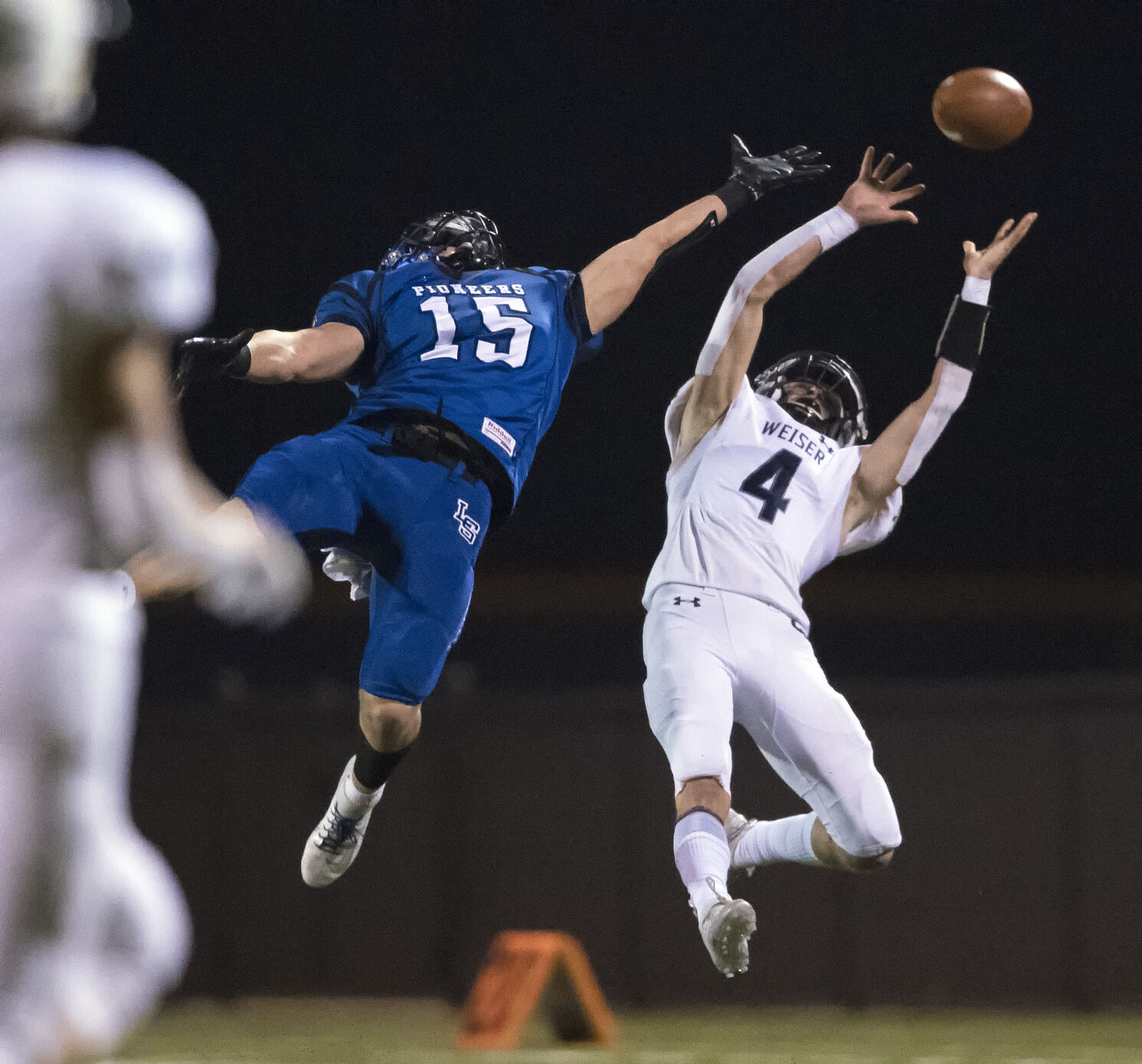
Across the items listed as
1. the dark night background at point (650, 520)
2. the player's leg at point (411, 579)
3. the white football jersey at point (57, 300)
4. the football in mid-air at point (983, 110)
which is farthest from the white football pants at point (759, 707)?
the dark night background at point (650, 520)

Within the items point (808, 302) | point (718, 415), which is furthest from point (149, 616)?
point (718, 415)

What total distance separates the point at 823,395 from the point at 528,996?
2676mm

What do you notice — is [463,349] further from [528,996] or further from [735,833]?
[528,996]

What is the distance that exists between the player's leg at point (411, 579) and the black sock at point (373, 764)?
0.13m

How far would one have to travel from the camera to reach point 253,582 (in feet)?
6.73

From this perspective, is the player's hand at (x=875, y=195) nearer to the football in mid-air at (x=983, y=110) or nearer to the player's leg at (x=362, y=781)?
the football in mid-air at (x=983, y=110)

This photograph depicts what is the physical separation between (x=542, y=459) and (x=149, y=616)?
10.1 feet

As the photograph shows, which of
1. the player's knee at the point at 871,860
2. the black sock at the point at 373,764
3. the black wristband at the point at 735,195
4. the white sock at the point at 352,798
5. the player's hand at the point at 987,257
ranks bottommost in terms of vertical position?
Result: the player's knee at the point at 871,860

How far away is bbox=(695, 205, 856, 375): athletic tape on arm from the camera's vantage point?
5.72m

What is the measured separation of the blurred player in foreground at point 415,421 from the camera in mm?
4742

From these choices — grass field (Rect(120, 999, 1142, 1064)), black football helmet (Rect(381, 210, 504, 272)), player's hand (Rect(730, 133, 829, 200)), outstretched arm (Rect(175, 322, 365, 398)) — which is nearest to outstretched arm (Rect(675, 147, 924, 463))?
player's hand (Rect(730, 133, 829, 200))

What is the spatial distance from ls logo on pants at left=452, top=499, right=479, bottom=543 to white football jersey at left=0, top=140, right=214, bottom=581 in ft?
10.0

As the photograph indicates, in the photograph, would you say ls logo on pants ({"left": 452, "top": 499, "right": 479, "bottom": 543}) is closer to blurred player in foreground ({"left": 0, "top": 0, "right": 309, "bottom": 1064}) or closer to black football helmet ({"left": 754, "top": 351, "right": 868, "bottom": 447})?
black football helmet ({"left": 754, "top": 351, "right": 868, "bottom": 447})

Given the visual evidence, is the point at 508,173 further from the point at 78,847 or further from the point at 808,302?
the point at 78,847
